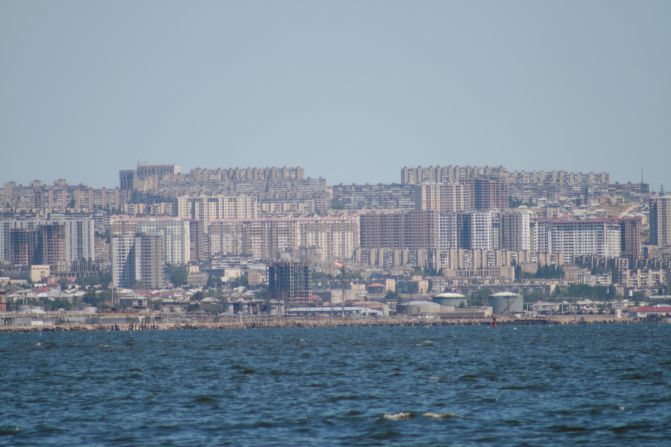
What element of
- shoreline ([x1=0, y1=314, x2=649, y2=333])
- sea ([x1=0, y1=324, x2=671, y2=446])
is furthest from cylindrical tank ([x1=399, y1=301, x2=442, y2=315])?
sea ([x1=0, y1=324, x2=671, y2=446])

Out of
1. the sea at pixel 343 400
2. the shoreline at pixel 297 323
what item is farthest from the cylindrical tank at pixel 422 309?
the sea at pixel 343 400

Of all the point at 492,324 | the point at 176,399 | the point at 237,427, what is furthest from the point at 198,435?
the point at 492,324

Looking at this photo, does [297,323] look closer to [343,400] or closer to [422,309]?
[422,309]

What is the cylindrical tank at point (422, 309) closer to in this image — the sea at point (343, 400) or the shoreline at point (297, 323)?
the shoreline at point (297, 323)

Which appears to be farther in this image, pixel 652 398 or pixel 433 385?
pixel 433 385

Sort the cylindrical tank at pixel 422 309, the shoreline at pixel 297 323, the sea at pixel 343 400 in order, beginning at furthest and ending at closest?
the cylindrical tank at pixel 422 309 → the shoreline at pixel 297 323 → the sea at pixel 343 400

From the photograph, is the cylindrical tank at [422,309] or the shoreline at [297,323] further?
the cylindrical tank at [422,309]

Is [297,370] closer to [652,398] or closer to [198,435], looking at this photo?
[652,398]
